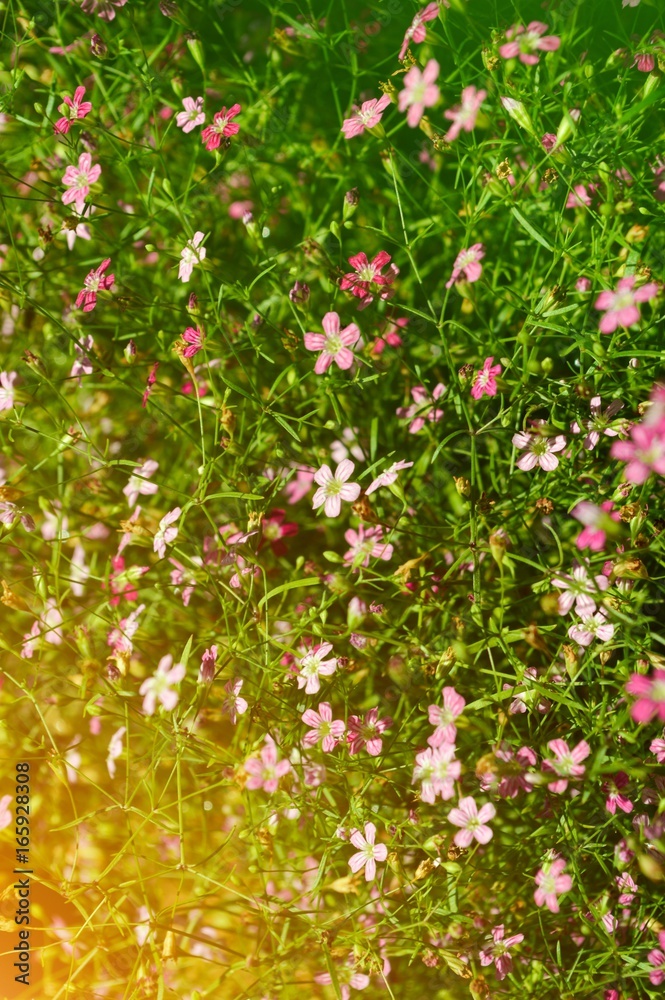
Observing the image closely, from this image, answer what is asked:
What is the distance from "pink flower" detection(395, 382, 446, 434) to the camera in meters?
0.62

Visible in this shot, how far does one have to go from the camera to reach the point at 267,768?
57 cm

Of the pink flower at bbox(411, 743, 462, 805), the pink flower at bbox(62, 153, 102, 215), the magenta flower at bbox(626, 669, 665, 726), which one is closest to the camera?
the magenta flower at bbox(626, 669, 665, 726)

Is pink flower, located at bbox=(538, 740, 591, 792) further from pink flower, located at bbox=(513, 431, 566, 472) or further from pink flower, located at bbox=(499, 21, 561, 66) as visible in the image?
pink flower, located at bbox=(499, 21, 561, 66)

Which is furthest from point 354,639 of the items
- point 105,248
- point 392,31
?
point 392,31

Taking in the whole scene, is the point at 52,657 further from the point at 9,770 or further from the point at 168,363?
the point at 168,363

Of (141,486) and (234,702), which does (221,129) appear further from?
(234,702)

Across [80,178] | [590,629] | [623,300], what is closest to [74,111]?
[80,178]

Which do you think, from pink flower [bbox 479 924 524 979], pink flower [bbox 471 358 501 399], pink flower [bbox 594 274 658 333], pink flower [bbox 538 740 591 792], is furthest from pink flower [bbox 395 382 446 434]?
pink flower [bbox 479 924 524 979]

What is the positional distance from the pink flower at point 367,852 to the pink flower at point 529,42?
55 cm

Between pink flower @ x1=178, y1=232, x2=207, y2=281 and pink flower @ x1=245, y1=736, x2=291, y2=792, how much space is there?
36 centimetres

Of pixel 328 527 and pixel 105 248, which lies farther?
pixel 105 248

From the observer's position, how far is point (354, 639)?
1.90ft

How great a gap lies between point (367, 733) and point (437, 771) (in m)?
0.06

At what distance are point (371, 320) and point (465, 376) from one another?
0.37ft
